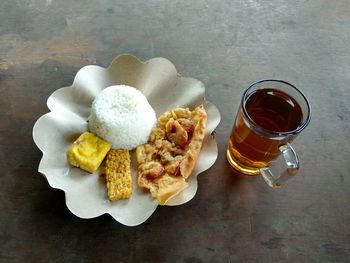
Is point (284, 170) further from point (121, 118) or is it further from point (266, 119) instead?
point (121, 118)

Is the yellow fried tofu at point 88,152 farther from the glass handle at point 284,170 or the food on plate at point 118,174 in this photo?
the glass handle at point 284,170

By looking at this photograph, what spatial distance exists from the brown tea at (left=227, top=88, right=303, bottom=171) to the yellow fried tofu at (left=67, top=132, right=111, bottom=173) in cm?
28

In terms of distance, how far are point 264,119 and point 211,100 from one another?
204 mm

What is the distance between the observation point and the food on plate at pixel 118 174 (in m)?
0.78

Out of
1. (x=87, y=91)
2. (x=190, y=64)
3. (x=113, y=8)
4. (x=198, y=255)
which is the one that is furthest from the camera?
(x=113, y=8)

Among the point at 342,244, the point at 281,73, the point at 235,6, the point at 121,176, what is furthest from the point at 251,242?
the point at 235,6

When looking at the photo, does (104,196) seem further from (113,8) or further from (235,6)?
(235,6)

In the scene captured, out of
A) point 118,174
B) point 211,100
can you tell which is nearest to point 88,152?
point 118,174

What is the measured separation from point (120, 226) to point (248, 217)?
26 centimetres

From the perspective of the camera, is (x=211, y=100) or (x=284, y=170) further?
(x=211, y=100)

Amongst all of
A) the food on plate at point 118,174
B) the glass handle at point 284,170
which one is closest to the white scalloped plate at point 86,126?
the food on plate at point 118,174

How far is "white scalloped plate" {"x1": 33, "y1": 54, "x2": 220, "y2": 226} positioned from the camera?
30.0 inches

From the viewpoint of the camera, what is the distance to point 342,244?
2.67 feet

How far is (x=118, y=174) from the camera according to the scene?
32.0 inches
